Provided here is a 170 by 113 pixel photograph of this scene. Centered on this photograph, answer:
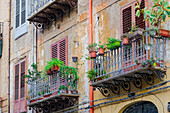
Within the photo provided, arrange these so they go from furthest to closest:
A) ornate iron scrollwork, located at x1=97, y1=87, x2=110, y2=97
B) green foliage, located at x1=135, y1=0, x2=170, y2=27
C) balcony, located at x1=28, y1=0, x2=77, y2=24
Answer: balcony, located at x1=28, y1=0, x2=77, y2=24, ornate iron scrollwork, located at x1=97, y1=87, x2=110, y2=97, green foliage, located at x1=135, y1=0, x2=170, y2=27

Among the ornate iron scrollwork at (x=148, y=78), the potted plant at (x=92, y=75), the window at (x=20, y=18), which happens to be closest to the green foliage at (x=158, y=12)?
the ornate iron scrollwork at (x=148, y=78)

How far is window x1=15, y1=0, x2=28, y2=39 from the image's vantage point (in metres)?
24.7

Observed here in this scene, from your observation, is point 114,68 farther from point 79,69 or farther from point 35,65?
point 35,65

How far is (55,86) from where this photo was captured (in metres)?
19.6

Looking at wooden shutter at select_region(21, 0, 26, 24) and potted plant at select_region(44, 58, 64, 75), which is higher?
wooden shutter at select_region(21, 0, 26, 24)

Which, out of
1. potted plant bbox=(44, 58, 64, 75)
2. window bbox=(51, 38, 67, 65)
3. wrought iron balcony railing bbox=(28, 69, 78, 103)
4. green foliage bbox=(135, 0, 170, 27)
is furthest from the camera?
window bbox=(51, 38, 67, 65)

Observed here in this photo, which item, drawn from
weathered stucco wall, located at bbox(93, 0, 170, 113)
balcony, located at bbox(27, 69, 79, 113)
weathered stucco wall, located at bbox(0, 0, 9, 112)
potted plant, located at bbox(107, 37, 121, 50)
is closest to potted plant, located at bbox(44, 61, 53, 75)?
balcony, located at bbox(27, 69, 79, 113)

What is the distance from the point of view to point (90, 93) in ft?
60.5

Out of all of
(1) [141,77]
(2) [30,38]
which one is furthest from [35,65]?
(1) [141,77]

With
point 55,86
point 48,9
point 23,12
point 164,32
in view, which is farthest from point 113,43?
point 23,12

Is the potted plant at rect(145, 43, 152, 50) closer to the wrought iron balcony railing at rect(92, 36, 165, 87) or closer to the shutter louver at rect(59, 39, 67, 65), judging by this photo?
the wrought iron balcony railing at rect(92, 36, 165, 87)

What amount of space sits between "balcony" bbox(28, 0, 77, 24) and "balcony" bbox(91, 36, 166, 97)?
4.16 meters

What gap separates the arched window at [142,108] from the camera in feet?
51.7

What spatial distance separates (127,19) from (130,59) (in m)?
2.02
